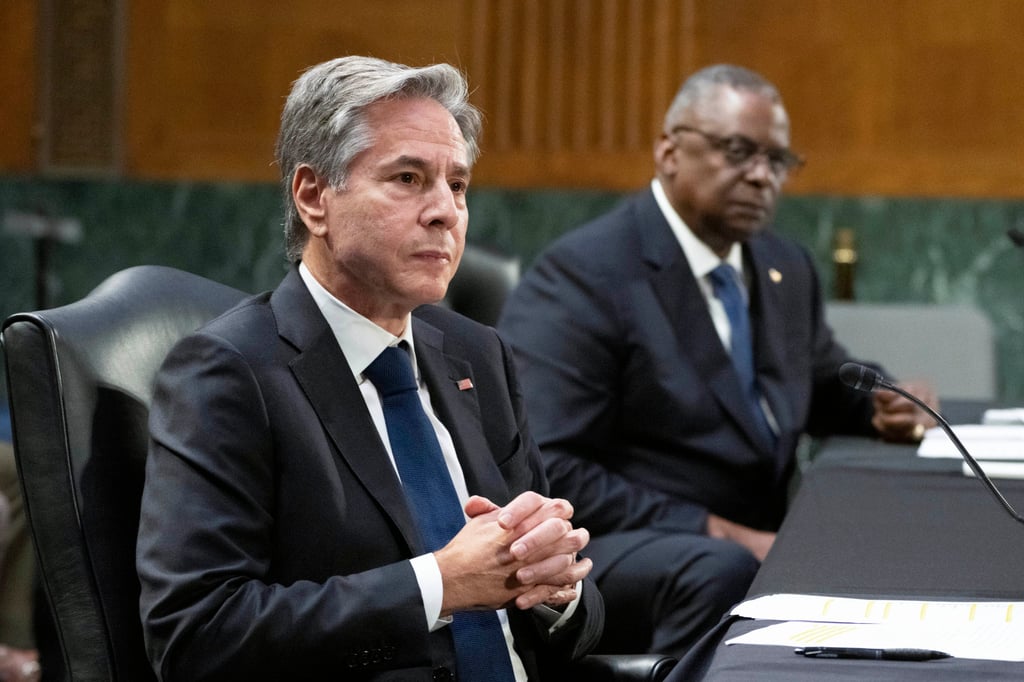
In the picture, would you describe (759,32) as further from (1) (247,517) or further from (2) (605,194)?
(1) (247,517)

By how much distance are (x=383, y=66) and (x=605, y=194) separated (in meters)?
3.64

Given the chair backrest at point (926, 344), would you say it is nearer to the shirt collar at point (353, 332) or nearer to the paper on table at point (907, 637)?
the shirt collar at point (353, 332)

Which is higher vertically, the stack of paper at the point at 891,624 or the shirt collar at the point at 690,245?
the shirt collar at the point at 690,245

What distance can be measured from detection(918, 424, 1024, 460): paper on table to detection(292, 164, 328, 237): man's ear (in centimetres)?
129

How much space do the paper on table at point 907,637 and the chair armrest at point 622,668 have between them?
1.02 feet

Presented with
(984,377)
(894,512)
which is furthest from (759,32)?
(894,512)

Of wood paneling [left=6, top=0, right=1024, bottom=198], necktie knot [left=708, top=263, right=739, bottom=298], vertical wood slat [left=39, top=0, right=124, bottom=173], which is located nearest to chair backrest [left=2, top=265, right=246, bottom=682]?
necktie knot [left=708, top=263, right=739, bottom=298]

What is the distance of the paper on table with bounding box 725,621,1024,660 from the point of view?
54.5 inches

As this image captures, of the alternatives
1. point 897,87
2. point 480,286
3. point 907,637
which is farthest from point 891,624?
point 897,87

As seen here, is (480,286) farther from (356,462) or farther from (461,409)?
(356,462)

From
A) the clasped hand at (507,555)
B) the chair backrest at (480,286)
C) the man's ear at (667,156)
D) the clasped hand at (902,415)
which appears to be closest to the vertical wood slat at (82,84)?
the chair backrest at (480,286)

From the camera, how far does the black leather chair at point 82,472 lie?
5.28 feet

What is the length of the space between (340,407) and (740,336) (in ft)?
4.80

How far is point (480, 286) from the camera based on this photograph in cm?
348
